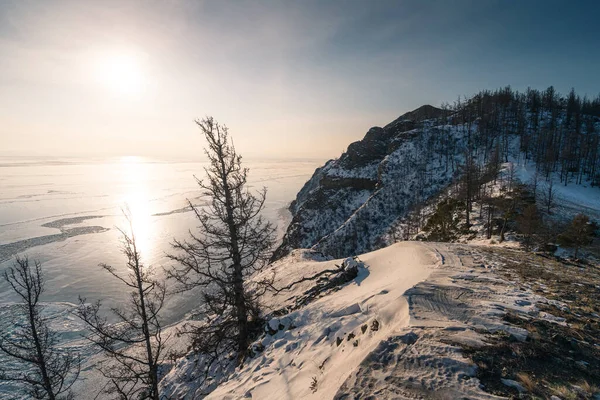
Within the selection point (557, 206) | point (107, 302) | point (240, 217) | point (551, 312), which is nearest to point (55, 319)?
point (107, 302)

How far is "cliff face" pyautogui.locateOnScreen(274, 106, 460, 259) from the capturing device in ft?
215

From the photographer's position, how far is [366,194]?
3445 inches

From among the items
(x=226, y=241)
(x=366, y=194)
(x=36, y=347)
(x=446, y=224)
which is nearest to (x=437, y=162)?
(x=366, y=194)

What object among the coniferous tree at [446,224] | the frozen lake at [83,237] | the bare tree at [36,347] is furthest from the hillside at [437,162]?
the bare tree at [36,347]

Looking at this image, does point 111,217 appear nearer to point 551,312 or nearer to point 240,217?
point 240,217

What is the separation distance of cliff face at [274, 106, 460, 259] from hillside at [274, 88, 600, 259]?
0.27 metres

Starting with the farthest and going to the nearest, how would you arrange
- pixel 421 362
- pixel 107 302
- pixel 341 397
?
pixel 107 302 < pixel 421 362 < pixel 341 397

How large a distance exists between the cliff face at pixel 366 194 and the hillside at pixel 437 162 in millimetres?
271

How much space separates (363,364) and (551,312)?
6.24 metres

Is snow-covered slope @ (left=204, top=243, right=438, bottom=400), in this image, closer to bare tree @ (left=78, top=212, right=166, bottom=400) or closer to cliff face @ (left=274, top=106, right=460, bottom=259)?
bare tree @ (left=78, top=212, right=166, bottom=400)

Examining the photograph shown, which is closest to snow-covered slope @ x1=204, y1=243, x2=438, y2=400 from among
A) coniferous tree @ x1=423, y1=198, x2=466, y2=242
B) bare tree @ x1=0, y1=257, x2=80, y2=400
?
bare tree @ x1=0, y1=257, x2=80, y2=400

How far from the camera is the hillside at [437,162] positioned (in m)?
64.2

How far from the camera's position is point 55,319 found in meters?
34.3

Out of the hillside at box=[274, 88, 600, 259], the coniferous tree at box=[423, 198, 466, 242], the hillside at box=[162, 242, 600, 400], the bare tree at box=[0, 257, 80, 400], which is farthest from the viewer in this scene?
the hillside at box=[274, 88, 600, 259]
